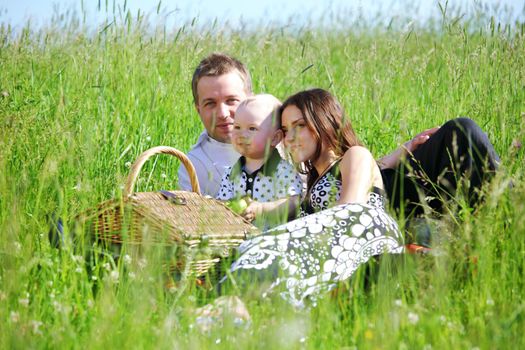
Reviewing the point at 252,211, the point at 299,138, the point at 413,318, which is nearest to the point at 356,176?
the point at 299,138

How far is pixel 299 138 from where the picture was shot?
331 cm

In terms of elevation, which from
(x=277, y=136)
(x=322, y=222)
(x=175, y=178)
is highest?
(x=277, y=136)

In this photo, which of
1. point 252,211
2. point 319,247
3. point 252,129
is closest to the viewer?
point 319,247

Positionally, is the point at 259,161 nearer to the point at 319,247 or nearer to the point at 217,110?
the point at 217,110

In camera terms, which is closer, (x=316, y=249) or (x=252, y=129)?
(x=316, y=249)

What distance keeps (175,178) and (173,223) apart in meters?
1.60

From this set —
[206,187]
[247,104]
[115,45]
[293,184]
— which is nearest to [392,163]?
[293,184]

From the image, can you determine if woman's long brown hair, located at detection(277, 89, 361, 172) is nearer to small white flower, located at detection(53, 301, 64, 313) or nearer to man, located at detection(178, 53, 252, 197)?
man, located at detection(178, 53, 252, 197)

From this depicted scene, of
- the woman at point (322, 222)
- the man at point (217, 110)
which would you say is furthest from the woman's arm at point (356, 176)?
the man at point (217, 110)

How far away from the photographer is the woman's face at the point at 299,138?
3.29 meters

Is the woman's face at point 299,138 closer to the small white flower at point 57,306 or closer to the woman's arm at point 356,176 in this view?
the woman's arm at point 356,176

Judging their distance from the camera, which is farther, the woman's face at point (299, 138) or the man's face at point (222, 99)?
the man's face at point (222, 99)

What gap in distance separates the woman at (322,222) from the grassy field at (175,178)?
0.40 feet

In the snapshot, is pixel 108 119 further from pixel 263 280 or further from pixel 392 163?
pixel 263 280
